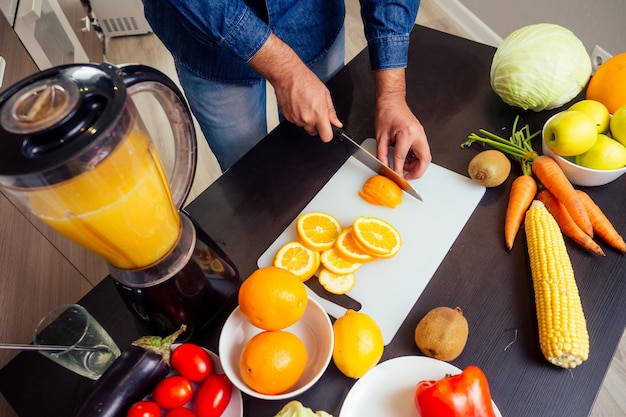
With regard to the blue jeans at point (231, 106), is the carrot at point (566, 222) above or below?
below

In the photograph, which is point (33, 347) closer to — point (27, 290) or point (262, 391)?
point (262, 391)

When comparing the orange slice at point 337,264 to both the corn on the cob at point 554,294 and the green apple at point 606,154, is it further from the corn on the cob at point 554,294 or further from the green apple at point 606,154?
the green apple at point 606,154

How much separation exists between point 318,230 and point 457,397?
399mm

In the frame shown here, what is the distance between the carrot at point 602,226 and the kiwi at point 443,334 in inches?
13.7

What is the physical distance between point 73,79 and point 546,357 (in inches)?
31.0

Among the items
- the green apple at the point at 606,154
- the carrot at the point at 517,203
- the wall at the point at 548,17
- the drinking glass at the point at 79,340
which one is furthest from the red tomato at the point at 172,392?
the wall at the point at 548,17

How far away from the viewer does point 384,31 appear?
3.46ft

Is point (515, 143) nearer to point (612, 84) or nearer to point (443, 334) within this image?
point (612, 84)

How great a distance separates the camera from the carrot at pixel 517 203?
867mm

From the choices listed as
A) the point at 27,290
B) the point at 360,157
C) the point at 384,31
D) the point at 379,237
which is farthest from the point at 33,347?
the point at 384,31

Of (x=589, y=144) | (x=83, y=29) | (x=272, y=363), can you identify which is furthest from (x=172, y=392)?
(x=83, y=29)

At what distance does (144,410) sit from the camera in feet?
2.09

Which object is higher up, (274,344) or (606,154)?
(274,344)

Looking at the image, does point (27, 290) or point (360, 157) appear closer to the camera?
point (360, 157)
